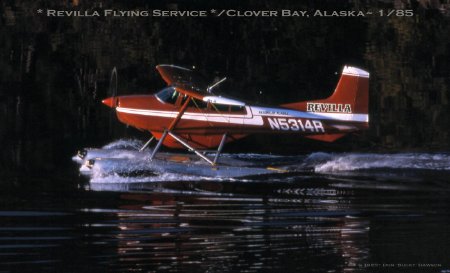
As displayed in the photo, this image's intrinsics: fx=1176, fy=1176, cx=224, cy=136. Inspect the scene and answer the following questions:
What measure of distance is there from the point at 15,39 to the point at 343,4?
11285 millimetres

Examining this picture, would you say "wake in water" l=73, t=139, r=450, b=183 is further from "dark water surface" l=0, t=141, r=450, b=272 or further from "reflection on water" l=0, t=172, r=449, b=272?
"reflection on water" l=0, t=172, r=449, b=272

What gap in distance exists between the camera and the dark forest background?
902 inches

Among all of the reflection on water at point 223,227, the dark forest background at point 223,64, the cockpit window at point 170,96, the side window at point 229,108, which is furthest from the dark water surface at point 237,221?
the dark forest background at point 223,64

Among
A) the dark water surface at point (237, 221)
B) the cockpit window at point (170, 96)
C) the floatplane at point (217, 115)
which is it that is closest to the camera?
the dark water surface at point (237, 221)

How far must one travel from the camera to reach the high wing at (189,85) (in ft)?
63.2

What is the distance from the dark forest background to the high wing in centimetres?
227

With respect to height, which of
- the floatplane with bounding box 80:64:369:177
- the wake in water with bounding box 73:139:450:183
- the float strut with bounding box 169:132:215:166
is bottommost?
the wake in water with bounding box 73:139:450:183

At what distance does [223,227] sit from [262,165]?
6081mm

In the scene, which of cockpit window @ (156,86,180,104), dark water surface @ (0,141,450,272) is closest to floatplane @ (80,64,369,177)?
cockpit window @ (156,86,180,104)

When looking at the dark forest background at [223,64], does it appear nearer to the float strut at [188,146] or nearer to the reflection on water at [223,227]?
the float strut at [188,146]

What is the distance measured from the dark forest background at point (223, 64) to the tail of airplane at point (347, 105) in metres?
2.32

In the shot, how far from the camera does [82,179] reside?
17391mm

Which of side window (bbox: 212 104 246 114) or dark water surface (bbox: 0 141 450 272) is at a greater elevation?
side window (bbox: 212 104 246 114)

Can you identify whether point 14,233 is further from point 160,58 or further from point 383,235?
point 160,58
